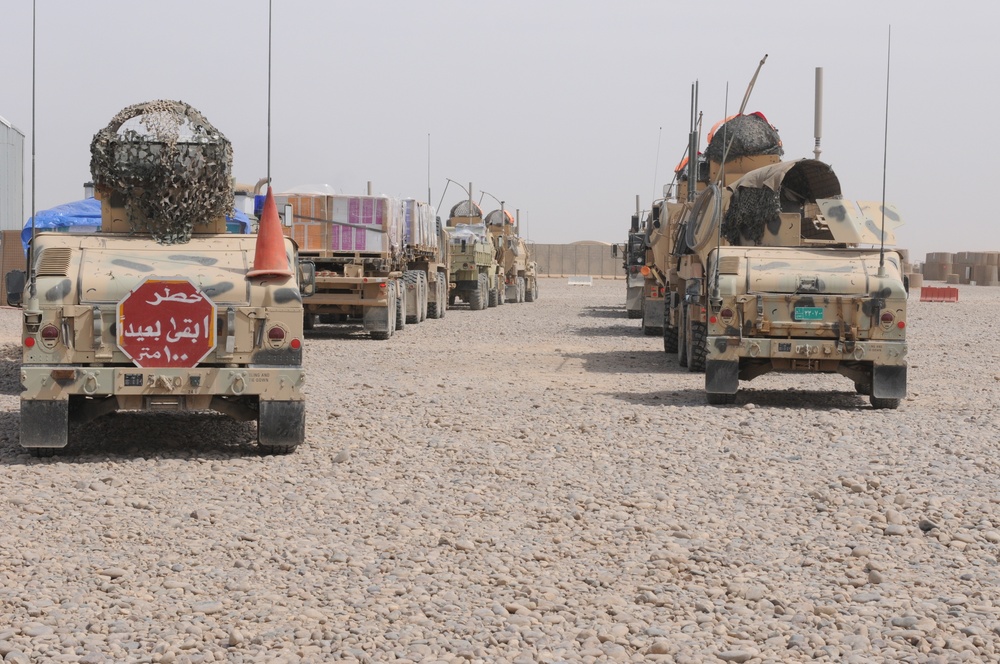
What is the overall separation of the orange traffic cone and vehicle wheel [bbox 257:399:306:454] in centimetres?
89

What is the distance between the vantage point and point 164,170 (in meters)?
10.3

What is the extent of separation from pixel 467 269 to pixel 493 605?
3015 centimetres

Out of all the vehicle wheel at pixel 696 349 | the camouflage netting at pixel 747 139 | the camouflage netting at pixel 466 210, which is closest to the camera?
the vehicle wheel at pixel 696 349

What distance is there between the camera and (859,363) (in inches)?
504

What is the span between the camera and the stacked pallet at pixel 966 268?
225ft

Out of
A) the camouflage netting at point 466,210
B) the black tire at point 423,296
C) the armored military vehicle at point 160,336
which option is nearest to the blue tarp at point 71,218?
the armored military vehicle at point 160,336

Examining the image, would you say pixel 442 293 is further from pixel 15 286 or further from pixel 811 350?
pixel 15 286

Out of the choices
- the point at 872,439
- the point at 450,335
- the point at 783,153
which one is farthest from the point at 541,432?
the point at 450,335

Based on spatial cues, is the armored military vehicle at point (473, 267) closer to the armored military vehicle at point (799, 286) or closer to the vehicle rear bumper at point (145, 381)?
the armored military vehicle at point (799, 286)

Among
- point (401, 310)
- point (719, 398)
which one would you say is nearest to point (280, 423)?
point (719, 398)

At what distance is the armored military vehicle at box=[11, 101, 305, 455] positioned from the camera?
29.7ft

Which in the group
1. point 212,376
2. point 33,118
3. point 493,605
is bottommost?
point 493,605

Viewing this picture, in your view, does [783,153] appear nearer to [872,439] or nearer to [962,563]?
[872,439]

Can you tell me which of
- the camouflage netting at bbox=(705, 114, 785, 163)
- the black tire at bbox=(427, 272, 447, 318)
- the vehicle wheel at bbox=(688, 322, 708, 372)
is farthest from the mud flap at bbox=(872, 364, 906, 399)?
the black tire at bbox=(427, 272, 447, 318)
